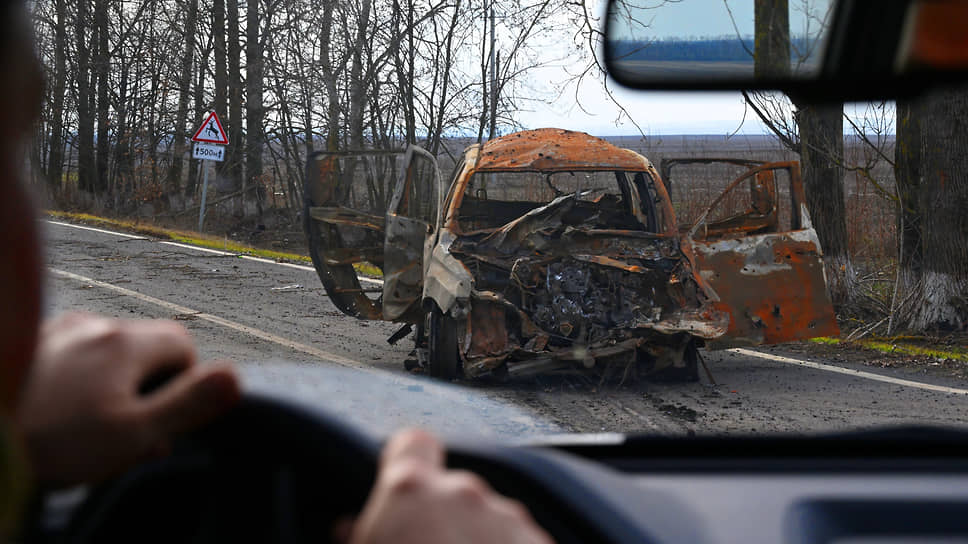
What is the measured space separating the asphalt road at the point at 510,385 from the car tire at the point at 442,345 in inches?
7.6

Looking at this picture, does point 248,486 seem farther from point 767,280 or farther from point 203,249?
point 203,249

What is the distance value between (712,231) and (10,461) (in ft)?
25.8

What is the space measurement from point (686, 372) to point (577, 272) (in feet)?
3.80

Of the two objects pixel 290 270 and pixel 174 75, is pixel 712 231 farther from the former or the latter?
pixel 174 75

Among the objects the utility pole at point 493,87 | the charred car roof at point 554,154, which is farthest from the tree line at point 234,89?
the charred car roof at point 554,154

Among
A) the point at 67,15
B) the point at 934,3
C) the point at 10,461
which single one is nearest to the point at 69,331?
the point at 10,461

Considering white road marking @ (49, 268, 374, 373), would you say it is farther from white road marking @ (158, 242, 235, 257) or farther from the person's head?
the person's head

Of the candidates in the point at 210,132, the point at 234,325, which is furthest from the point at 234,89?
the point at 234,325

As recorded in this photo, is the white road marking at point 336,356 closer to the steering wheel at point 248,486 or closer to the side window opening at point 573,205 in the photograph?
the side window opening at point 573,205

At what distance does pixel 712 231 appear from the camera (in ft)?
26.8

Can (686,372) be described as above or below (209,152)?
below

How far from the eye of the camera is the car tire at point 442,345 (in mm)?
6645

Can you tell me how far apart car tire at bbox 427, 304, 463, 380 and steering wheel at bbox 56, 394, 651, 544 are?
17.6ft

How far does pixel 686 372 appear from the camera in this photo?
686 centimetres
